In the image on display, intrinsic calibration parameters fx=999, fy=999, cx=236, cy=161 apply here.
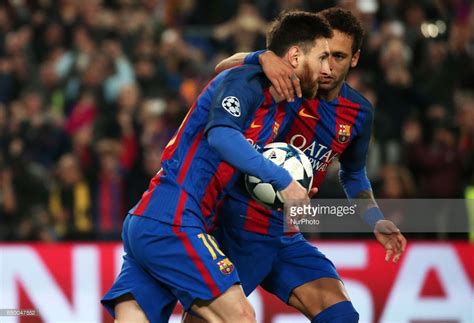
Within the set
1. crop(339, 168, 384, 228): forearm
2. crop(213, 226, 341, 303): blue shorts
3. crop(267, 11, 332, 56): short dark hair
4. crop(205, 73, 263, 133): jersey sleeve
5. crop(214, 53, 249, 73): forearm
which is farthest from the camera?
crop(339, 168, 384, 228): forearm

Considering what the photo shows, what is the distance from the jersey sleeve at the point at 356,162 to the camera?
557cm

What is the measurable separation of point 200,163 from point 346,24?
1262mm

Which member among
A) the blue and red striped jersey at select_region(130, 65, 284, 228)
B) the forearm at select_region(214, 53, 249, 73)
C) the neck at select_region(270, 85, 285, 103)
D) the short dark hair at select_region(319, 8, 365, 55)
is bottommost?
the blue and red striped jersey at select_region(130, 65, 284, 228)

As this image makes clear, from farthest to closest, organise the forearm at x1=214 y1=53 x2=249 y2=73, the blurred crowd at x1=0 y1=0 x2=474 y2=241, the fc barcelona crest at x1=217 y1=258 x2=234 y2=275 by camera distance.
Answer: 1. the blurred crowd at x1=0 y1=0 x2=474 y2=241
2. the forearm at x1=214 y1=53 x2=249 y2=73
3. the fc barcelona crest at x1=217 y1=258 x2=234 y2=275

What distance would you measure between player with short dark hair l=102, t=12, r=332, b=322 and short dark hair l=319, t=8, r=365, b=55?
0.55 meters

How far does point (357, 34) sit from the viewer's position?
217 inches

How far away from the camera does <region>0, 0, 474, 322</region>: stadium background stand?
8.44 meters

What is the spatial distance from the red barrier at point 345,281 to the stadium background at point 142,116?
12 millimetres

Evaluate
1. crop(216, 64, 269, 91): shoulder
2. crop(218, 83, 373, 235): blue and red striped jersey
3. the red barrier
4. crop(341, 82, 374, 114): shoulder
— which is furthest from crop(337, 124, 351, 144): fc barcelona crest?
the red barrier

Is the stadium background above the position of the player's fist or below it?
above

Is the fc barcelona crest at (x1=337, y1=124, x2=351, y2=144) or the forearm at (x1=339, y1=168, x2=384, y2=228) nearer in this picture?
the fc barcelona crest at (x1=337, y1=124, x2=351, y2=144)

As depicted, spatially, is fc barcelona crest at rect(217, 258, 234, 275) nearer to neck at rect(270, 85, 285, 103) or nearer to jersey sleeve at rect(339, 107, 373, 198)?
neck at rect(270, 85, 285, 103)

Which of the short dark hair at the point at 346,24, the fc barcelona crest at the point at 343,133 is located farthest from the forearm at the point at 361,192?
the short dark hair at the point at 346,24

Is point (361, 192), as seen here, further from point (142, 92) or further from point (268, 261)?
point (142, 92)
